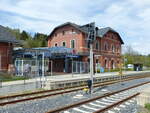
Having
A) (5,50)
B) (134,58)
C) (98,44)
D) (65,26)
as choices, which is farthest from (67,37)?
(134,58)

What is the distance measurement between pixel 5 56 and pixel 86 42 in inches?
699

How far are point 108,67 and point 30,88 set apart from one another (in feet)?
103

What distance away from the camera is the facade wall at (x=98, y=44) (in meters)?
38.4

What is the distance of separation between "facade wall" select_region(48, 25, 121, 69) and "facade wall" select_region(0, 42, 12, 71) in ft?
47.8

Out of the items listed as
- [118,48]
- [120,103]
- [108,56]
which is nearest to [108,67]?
[108,56]

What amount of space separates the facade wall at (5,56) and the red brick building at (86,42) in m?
12.5

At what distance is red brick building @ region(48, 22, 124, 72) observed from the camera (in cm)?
3819

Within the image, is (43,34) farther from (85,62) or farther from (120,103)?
(120,103)

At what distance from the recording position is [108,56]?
149 feet

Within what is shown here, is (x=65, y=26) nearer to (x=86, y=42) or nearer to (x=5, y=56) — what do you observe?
(x=86, y=42)

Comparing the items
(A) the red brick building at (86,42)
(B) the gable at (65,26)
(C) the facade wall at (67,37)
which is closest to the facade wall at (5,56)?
(A) the red brick building at (86,42)

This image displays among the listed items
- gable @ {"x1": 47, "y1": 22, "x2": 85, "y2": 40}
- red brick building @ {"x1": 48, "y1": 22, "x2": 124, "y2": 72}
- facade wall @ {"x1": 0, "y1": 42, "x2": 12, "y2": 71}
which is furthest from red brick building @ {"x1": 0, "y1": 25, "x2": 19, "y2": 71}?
gable @ {"x1": 47, "y1": 22, "x2": 85, "y2": 40}

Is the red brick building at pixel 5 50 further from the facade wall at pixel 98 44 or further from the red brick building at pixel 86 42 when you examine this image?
the facade wall at pixel 98 44

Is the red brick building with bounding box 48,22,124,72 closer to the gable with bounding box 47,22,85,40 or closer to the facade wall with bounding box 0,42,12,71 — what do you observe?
the gable with bounding box 47,22,85,40
